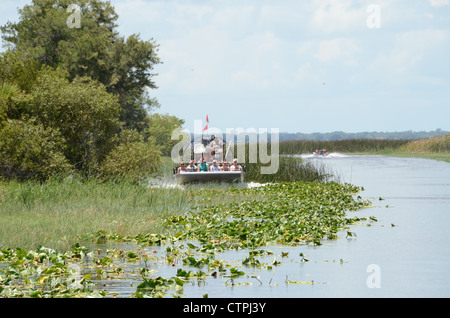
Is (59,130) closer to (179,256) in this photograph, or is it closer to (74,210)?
(74,210)

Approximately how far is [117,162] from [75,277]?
17.8m

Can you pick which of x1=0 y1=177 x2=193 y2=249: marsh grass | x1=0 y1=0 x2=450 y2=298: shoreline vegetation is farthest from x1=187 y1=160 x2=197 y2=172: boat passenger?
x1=0 y1=177 x2=193 y2=249: marsh grass

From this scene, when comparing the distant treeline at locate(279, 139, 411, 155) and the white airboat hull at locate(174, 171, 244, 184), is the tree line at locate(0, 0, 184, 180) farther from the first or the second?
the distant treeline at locate(279, 139, 411, 155)

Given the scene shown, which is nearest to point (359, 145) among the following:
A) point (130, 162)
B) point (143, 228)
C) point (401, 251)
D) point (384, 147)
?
point (384, 147)

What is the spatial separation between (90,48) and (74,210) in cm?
3118

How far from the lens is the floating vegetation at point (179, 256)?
31.8 feet

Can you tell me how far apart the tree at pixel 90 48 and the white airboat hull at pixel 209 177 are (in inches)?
660

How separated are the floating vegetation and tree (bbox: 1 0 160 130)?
29692mm

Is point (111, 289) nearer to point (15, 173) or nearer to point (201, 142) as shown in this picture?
point (15, 173)

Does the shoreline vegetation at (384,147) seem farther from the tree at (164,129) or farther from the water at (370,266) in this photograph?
the water at (370,266)

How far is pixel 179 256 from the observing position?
40.5 feet

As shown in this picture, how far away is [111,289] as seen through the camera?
958cm

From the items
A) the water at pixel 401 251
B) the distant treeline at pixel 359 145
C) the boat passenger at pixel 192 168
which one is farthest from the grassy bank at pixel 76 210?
the distant treeline at pixel 359 145
